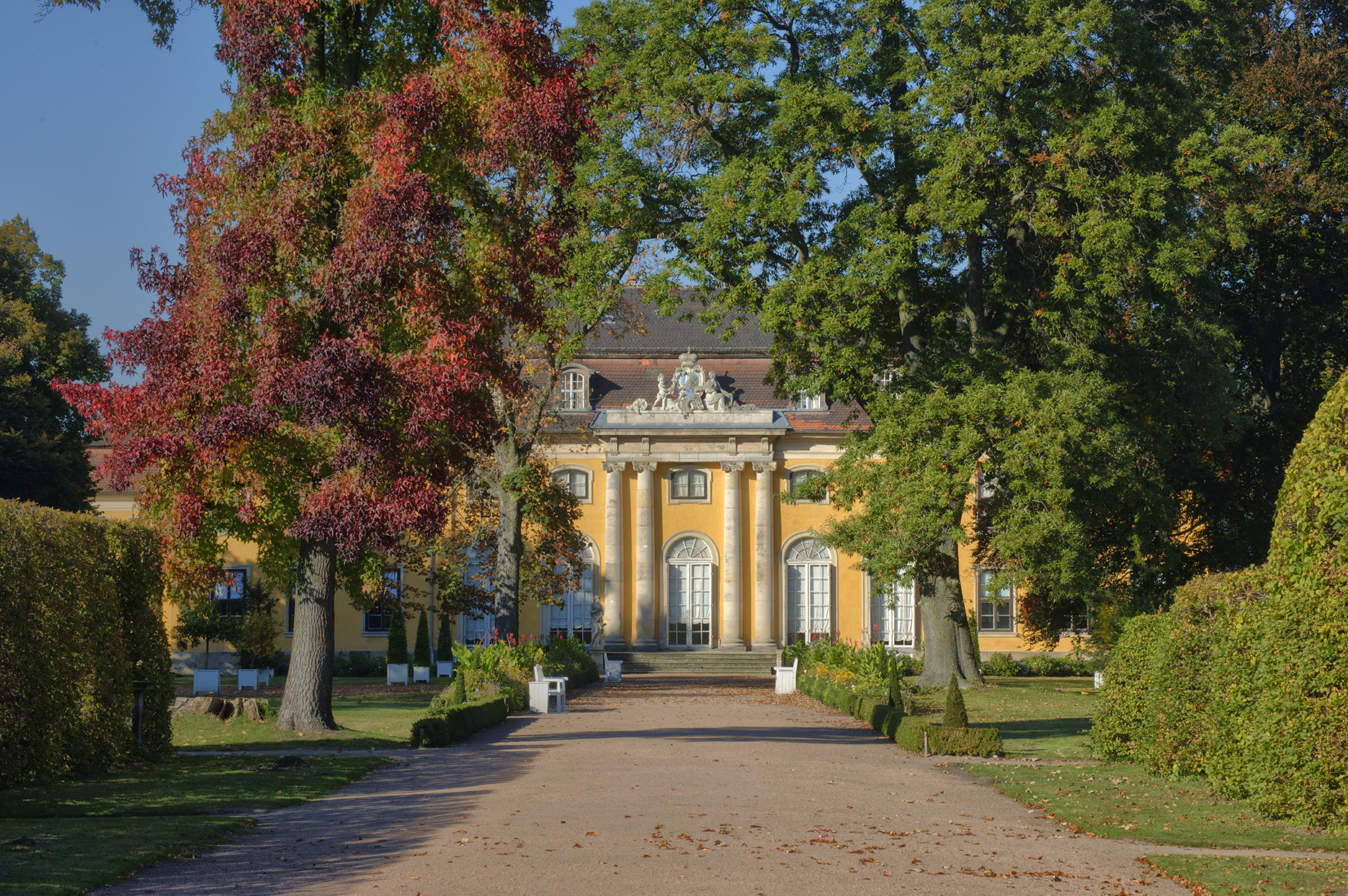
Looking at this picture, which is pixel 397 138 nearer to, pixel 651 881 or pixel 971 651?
pixel 651 881

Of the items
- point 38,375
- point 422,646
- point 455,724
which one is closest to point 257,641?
point 422,646

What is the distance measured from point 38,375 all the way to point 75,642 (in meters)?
20.7

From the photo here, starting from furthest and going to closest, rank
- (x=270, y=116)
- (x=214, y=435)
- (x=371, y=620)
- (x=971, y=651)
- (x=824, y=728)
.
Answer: (x=371, y=620) → (x=971, y=651) → (x=824, y=728) → (x=270, y=116) → (x=214, y=435)

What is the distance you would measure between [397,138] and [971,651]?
1769 centimetres

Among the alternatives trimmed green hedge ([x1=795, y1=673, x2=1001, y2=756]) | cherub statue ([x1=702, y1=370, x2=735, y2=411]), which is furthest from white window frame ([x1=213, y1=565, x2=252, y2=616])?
trimmed green hedge ([x1=795, y1=673, x2=1001, y2=756])

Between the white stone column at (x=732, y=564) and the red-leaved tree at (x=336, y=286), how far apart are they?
24.2 m

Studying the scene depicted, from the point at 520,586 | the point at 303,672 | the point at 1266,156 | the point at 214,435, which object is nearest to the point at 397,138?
the point at 214,435

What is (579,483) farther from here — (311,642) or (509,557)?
(311,642)

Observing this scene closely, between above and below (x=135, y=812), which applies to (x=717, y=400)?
above

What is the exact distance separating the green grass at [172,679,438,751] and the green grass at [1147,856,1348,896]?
977 centimetres

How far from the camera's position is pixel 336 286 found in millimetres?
13383

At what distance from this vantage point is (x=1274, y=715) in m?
8.92

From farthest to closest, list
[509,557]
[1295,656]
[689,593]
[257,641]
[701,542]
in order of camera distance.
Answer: [701,542]
[689,593]
[257,641]
[509,557]
[1295,656]

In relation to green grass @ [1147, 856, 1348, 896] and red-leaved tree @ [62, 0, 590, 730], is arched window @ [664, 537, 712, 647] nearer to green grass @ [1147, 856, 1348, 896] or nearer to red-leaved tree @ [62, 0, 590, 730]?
red-leaved tree @ [62, 0, 590, 730]
